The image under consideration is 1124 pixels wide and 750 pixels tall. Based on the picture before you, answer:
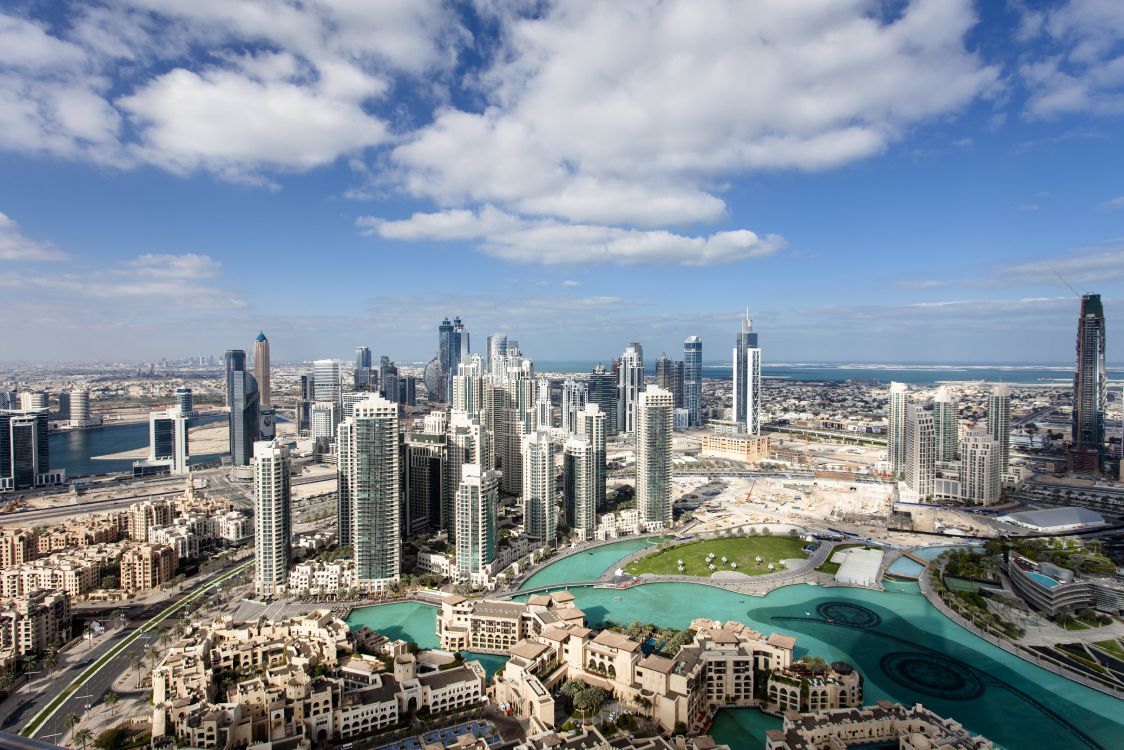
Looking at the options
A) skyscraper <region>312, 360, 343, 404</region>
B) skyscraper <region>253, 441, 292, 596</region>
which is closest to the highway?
skyscraper <region>253, 441, 292, 596</region>

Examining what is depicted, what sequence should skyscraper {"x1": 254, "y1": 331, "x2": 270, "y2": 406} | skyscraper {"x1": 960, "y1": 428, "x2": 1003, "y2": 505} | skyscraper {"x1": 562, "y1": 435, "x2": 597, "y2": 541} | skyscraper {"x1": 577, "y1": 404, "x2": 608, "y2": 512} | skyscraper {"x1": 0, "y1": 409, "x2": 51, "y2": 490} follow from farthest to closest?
skyscraper {"x1": 254, "y1": 331, "x2": 270, "y2": 406} → skyscraper {"x1": 0, "y1": 409, "x2": 51, "y2": 490} → skyscraper {"x1": 960, "y1": 428, "x2": 1003, "y2": 505} → skyscraper {"x1": 577, "y1": 404, "x2": 608, "y2": 512} → skyscraper {"x1": 562, "y1": 435, "x2": 597, "y2": 541}

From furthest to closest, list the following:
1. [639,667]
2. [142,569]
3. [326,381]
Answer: [326,381] < [142,569] < [639,667]

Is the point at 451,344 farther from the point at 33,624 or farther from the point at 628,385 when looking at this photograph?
the point at 33,624

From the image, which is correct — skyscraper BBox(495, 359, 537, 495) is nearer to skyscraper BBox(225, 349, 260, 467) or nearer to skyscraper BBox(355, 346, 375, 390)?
skyscraper BBox(225, 349, 260, 467)

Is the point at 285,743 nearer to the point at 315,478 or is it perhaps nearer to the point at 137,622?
the point at 137,622

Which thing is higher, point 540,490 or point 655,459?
point 655,459

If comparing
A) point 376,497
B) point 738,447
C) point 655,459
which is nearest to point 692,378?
point 738,447

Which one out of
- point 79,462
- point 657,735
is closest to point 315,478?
point 79,462
